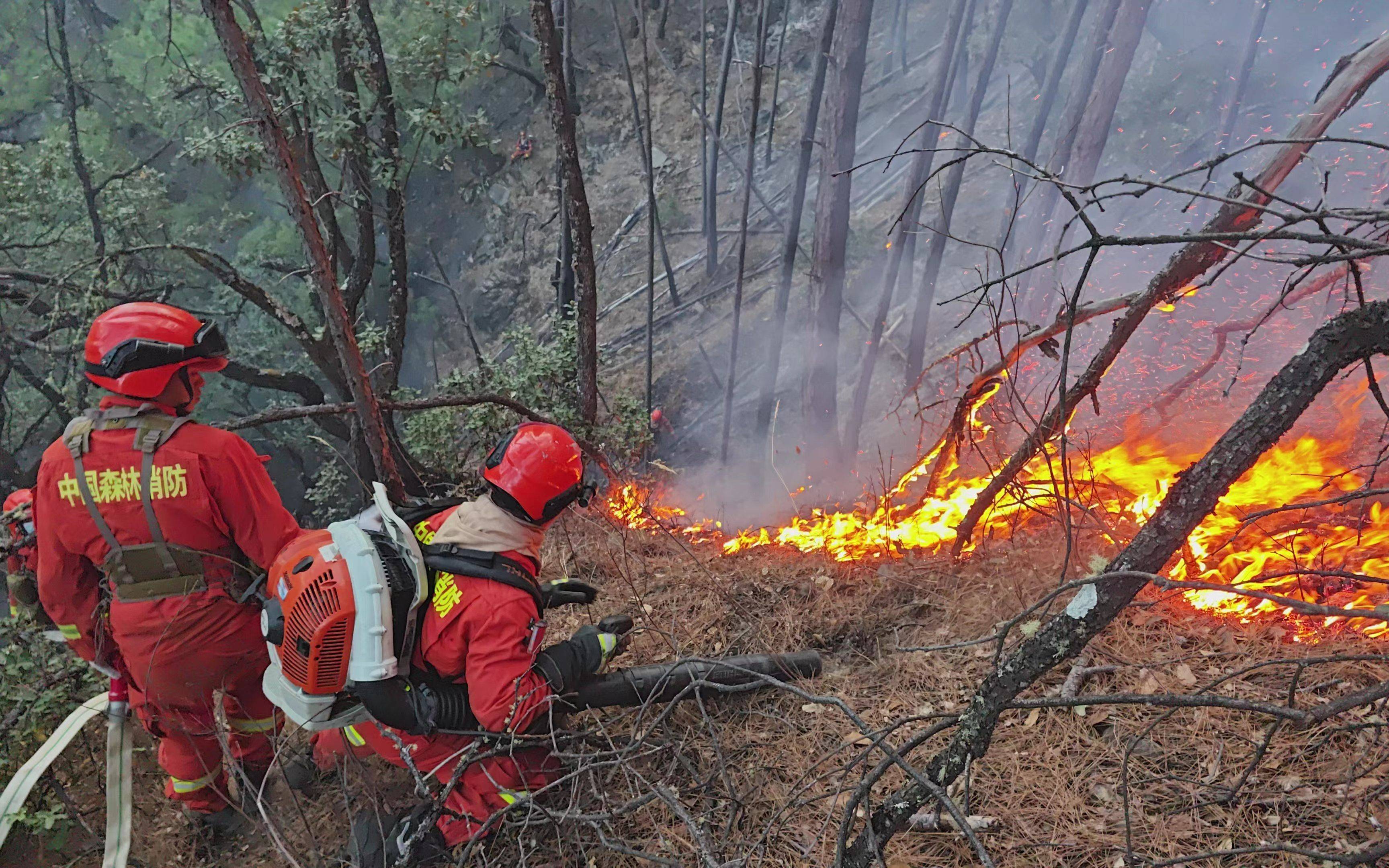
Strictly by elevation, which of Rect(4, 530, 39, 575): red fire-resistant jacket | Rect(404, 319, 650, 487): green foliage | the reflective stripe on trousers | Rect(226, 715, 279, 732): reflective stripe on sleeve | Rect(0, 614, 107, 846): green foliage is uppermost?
Rect(404, 319, 650, 487): green foliage

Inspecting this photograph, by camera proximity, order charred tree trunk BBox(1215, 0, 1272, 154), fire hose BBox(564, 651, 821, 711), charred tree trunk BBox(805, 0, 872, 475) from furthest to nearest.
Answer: charred tree trunk BBox(1215, 0, 1272, 154)
charred tree trunk BBox(805, 0, 872, 475)
fire hose BBox(564, 651, 821, 711)

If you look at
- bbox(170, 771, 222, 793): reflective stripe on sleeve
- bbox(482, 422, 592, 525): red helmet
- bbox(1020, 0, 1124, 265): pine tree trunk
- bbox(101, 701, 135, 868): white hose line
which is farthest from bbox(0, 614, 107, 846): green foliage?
bbox(1020, 0, 1124, 265): pine tree trunk

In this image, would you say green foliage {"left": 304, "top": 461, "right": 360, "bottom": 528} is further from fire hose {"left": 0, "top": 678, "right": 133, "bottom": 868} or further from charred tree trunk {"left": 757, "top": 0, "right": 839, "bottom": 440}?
fire hose {"left": 0, "top": 678, "right": 133, "bottom": 868}

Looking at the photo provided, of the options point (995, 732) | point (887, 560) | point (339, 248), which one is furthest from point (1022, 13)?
Answer: point (995, 732)

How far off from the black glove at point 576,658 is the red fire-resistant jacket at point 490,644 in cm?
6

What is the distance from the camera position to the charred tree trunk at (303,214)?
12.9 feet

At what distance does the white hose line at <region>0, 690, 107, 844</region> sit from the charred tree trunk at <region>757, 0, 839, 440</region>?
8.25 meters

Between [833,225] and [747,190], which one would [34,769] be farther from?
[747,190]

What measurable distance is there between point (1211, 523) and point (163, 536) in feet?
17.1

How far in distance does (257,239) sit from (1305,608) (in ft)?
71.9

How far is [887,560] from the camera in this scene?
15.8 ft

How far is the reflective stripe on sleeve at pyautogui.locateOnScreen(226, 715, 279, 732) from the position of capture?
12.0ft

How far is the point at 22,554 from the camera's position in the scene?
379 centimetres

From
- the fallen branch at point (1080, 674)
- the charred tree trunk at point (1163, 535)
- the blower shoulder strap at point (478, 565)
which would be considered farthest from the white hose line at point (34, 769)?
the fallen branch at point (1080, 674)
